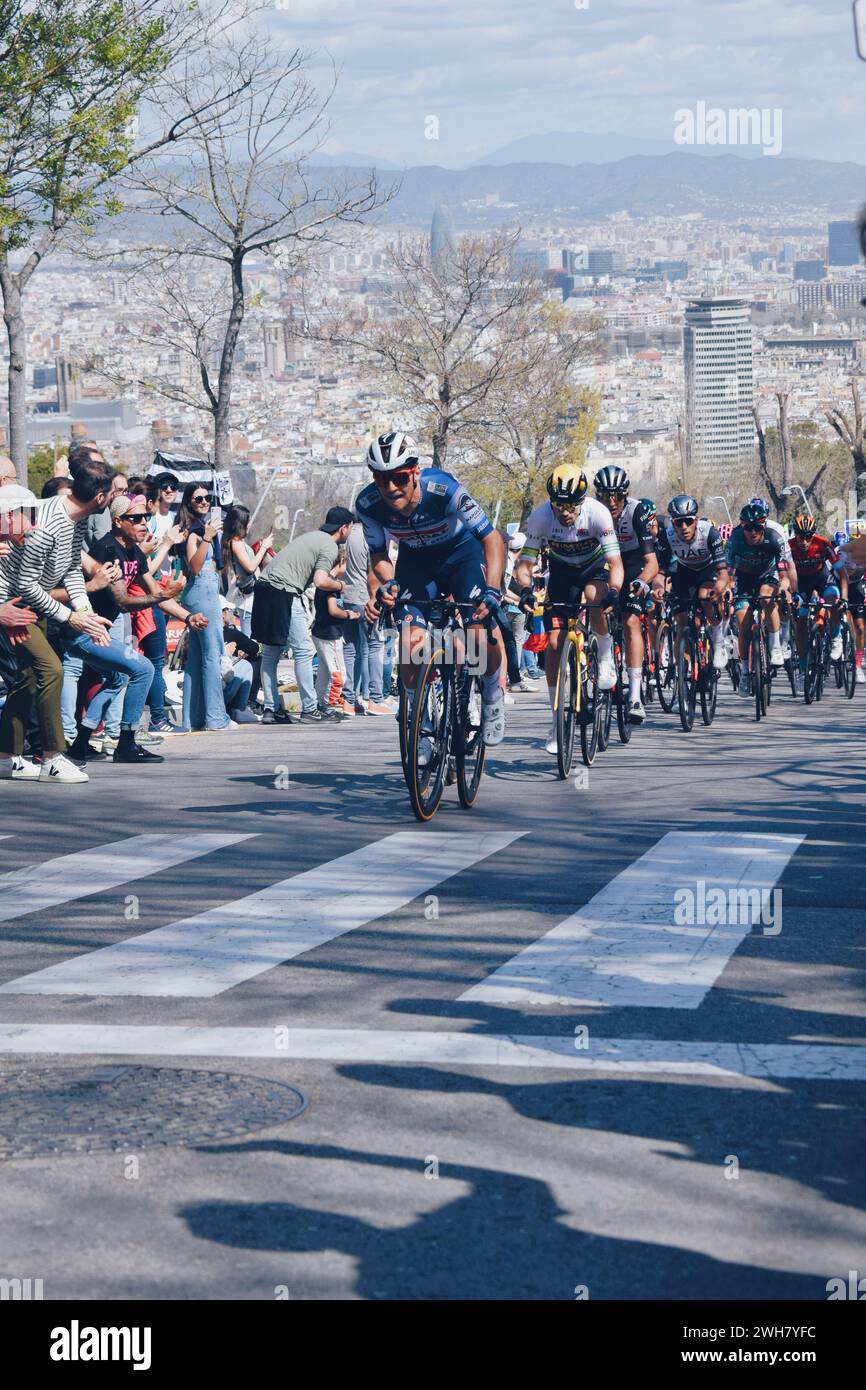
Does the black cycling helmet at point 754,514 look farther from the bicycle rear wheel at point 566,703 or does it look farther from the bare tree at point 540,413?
the bare tree at point 540,413

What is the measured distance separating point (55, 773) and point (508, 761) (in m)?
3.71

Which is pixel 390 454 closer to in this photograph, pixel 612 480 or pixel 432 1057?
pixel 612 480

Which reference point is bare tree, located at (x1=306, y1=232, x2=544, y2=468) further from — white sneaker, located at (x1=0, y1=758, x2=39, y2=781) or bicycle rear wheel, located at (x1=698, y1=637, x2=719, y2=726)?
white sneaker, located at (x1=0, y1=758, x2=39, y2=781)

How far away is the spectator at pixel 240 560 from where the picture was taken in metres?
18.5

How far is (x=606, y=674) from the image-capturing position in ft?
49.1

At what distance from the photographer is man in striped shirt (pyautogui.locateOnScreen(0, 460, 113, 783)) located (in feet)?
43.1

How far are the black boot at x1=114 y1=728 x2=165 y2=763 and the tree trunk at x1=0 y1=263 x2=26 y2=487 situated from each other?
39.5 feet

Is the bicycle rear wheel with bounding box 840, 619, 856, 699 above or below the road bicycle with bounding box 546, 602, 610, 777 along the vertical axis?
below

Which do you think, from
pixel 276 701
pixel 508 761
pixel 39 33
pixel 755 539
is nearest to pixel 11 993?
pixel 508 761

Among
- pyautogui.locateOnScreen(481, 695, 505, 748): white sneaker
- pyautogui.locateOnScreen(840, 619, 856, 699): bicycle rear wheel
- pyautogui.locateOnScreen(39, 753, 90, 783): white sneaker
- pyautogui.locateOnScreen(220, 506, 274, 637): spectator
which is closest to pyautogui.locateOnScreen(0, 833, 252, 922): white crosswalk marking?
pyautogui.locateOnScreen(481, 695, 505, 748): white sneaker

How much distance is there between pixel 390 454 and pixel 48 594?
301cm

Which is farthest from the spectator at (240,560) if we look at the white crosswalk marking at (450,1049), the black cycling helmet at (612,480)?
the white crosswalk marking at (450,1049)

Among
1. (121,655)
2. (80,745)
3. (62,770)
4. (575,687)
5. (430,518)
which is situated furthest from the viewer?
(80,745)

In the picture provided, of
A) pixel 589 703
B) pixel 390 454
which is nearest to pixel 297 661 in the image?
pixel 589 703
